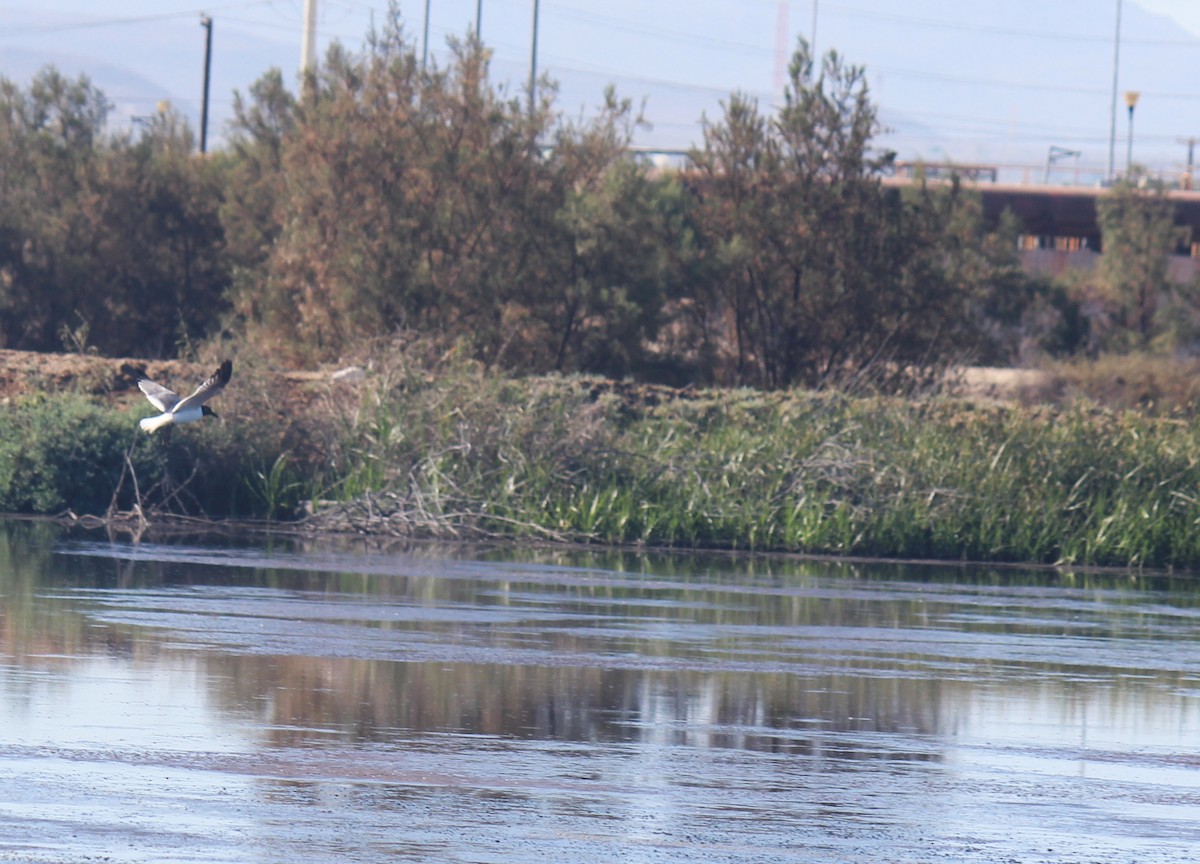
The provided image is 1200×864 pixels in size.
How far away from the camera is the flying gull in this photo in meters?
15.5

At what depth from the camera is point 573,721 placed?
9648 millimetres

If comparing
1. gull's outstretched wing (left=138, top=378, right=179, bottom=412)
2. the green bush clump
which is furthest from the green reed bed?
gull's outstretched wing (left=138, top=378, right=179, bottom=412)

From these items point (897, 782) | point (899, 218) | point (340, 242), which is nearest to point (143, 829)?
point (897, 782)

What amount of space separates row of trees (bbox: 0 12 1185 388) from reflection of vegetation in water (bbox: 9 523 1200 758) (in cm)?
835

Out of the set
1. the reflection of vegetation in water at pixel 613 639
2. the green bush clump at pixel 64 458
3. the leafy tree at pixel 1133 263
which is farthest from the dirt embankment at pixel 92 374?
the leafy tree at pixel 1133 263

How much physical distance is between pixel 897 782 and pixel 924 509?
37.4 ft

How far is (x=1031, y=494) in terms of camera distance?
1991cm

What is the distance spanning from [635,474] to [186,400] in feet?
19.0

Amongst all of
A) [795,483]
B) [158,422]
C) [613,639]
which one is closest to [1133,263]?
[795,483]

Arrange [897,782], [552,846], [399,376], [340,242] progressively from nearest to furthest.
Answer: [552,846], [897,782], [399,376], [340,242]

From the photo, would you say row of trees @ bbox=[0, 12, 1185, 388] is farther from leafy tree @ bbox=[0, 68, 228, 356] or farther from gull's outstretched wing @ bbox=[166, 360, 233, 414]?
gull's outstretched wing @ bbox=[166, 360, 233, 414]

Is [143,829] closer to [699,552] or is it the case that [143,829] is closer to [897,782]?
[897,782]

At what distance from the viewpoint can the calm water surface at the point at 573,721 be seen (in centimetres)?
734

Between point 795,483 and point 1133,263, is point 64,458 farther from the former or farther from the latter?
point 1133,263
